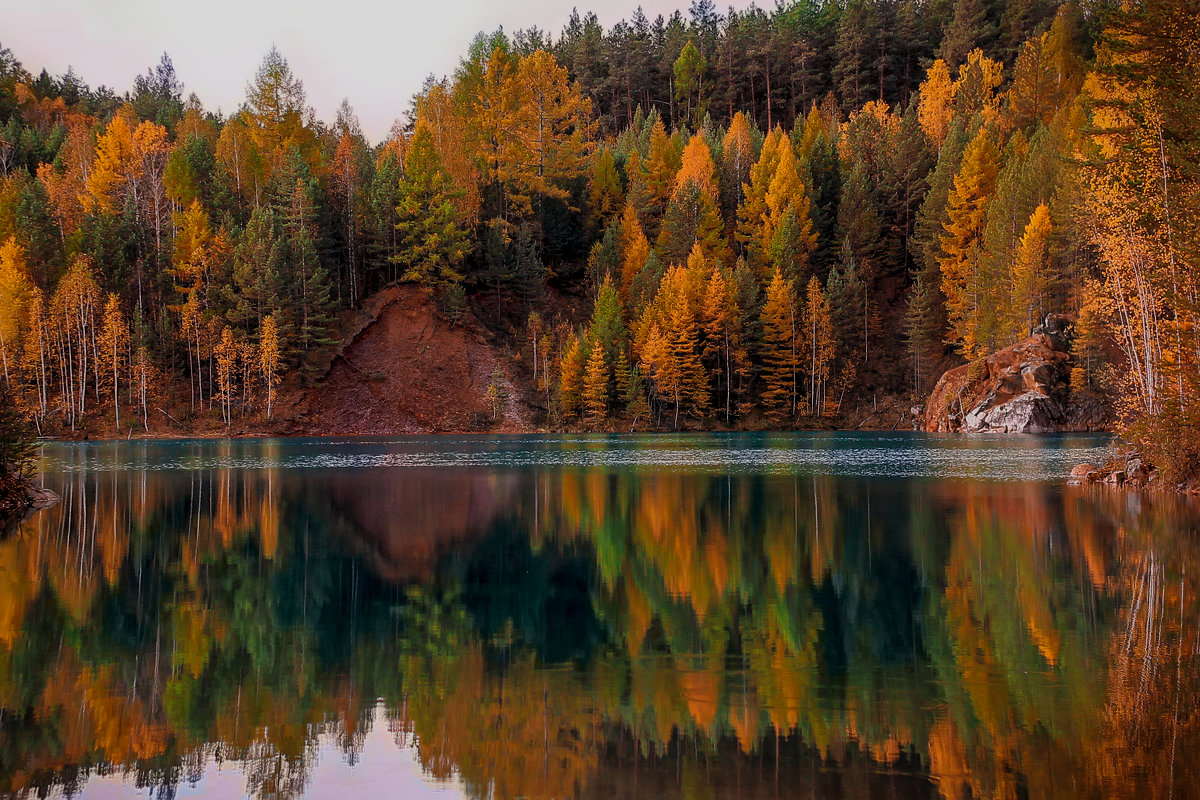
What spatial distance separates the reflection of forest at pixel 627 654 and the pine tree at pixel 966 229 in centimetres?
6014

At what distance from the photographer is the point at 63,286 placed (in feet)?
234

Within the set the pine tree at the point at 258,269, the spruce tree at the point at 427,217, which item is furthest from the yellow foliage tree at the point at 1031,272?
the pine tree at the point at 258,269

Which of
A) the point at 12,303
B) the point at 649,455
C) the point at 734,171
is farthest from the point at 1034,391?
the point at 12,303

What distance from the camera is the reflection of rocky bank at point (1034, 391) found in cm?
6744

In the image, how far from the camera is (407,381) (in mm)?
79688

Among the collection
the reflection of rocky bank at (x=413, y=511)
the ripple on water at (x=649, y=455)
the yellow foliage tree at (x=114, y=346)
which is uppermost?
the yellow foliage tree at (x=114, y=346)

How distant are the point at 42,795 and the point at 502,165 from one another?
87.8 m

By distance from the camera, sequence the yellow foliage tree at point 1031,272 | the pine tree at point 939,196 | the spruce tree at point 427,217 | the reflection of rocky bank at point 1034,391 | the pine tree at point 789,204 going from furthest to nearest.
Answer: the pine tree at point 789,204
the pine tree at point 939,196
the spruce tree at point 427,217
the yellow foliage tree at point 1031,272
the reflection of rocky bank at point 1034,391

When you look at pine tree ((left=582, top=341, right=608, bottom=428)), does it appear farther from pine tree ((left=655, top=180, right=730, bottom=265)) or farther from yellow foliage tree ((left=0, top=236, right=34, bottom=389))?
yellow foliage tree ((left=0, top=236, right=34, bottom=389))

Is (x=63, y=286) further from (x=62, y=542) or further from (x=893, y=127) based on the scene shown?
(x=893, y=127)

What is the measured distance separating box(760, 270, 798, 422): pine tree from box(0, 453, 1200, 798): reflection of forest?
6036 centimetres

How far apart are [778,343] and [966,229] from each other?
63.6 ft

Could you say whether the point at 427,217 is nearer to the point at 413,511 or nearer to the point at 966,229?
the point at 966,229

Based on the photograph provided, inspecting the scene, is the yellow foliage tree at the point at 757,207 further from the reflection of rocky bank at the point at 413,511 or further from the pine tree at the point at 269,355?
the reflection of rocky bank at the point at 413,511
